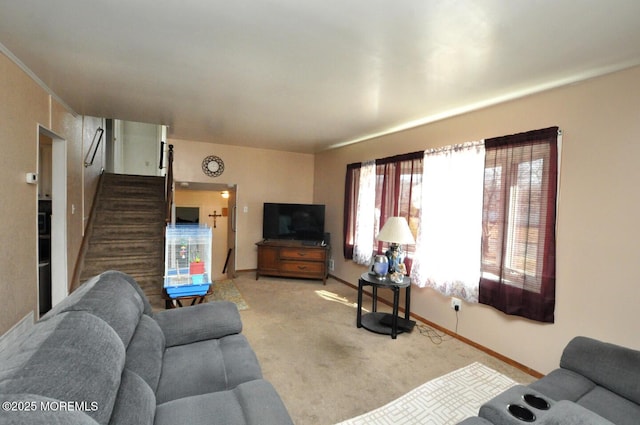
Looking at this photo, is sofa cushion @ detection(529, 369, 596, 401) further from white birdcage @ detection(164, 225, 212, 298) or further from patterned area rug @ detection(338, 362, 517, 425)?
white birdcage @ detection(164, 225, 212, 298)

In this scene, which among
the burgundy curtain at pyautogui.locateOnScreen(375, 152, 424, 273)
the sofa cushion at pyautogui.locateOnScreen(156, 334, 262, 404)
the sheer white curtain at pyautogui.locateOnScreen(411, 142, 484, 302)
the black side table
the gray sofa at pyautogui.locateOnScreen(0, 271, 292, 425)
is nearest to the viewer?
the gray sofa at pyautogui.locateOnScreen(0, 271, 292, 425)

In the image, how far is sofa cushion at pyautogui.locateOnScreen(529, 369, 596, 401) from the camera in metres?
1.65

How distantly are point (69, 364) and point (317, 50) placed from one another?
2065 millimetres

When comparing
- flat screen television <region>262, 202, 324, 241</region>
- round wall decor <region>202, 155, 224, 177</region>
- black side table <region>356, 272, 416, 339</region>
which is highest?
round wall decor <region>202, 155, 224, 177</region>

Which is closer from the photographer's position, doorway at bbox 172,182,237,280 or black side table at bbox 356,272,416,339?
black side table at bbox 356,272,416,339

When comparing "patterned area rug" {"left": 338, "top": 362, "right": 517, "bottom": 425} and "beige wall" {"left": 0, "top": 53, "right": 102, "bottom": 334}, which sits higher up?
"beige wall" {"left": 0, "top": 53, "right": 102, "bottom": 334}

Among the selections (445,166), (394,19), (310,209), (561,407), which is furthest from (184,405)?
(310,209)

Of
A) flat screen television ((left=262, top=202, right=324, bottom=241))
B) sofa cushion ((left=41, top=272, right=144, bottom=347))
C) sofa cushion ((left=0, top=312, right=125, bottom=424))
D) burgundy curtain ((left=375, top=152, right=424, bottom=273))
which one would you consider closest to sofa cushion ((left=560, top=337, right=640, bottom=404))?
burgundy curtain ((left=375, top=152, right=424, bottom=273))

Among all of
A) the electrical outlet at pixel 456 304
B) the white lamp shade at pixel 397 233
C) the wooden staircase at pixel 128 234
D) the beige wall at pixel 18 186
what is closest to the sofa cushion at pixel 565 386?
the electrical outlet at pixel 456 304

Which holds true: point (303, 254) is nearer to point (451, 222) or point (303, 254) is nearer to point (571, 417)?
point (451, 222)

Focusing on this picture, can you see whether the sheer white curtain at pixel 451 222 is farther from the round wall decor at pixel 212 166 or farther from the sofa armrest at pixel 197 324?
the round wall decor at pixel 212 166

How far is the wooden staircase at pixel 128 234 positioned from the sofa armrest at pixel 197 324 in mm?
2120

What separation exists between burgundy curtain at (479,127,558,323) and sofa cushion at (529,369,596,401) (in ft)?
2.40

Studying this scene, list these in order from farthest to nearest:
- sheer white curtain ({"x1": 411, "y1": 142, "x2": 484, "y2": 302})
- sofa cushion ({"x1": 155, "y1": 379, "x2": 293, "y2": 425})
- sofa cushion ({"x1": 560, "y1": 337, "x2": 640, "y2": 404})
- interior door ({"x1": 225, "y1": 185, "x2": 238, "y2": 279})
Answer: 1. interior door ({"x1": 225, "y1": 185, "x2": 238, "y2": 279})
2. sheer white curtain ({"x1": 411, "y1": 142, "x2": 484, "y2": 302})
3. sofa cushion ({"x1": 560, "y1": 337, "x2": 640, "y2": 404})
4. sofa cushion ({"x1": 155, "y1": 379, "x2": 293, "y2": 425})
